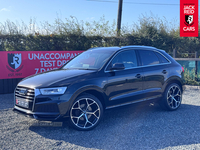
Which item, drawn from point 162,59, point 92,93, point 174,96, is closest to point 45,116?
point 92,93

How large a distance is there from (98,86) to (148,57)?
6.39 ft

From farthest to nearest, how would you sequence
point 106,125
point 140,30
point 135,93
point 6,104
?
point 140,30 → point 6,104 → point 135,93 → point 106,125

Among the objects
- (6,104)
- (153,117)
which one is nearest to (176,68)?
(153,117)

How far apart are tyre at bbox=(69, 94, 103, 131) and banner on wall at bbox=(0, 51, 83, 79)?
536 centimetres

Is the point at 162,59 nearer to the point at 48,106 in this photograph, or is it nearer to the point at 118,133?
the point at 118,133

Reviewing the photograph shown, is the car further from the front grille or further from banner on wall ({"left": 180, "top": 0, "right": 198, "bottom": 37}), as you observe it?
banner on wall ({"left": 180, "top": 0, "right": 198, "bottom": 37})

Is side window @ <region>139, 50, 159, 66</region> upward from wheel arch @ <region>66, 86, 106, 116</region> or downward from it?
upward

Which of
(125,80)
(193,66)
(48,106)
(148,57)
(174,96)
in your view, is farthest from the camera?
(193,66)

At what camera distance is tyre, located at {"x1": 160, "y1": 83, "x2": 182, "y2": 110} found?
19.7 feet

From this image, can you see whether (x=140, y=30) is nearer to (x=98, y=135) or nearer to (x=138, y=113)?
(x=138, y=113)

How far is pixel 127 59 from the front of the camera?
17.8ft

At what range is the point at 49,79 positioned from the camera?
450 centimetres

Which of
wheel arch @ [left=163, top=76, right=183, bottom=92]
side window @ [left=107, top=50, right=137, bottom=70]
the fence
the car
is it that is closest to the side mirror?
the car

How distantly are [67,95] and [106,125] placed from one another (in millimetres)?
1302
